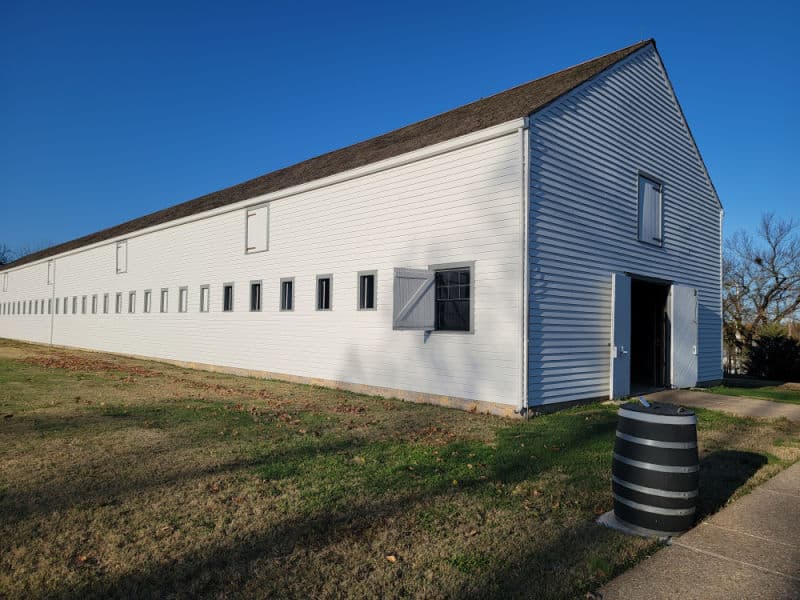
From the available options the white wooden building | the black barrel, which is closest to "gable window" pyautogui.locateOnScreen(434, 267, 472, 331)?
the white wooden building

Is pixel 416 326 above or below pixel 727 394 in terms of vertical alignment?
above

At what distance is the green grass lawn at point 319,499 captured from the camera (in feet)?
12.7

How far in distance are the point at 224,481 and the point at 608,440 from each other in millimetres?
5630

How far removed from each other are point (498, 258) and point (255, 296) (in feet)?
31.7

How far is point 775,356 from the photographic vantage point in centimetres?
2105

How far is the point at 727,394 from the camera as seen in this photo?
14.5 metres

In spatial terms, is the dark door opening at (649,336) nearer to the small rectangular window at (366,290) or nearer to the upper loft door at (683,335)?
the upper loft door at (683,335)

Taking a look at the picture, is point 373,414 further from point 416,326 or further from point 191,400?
point 191,400

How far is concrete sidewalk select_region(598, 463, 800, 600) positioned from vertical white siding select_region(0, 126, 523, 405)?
17.3ft

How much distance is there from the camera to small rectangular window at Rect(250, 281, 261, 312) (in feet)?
58.2

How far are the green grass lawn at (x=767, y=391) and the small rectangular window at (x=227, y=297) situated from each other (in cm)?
1489

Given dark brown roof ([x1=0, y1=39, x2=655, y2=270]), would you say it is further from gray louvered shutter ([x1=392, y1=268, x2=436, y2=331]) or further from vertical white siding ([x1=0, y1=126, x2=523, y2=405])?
gray louvered shutter ([x1=392, y1=268, x2=436, y2=331])

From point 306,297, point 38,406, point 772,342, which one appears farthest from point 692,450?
point 772,342

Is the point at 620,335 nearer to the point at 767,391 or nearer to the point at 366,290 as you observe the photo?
the point at 366,290
